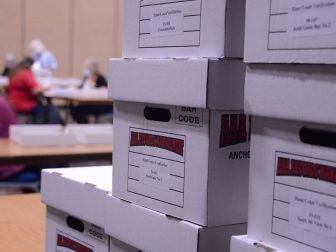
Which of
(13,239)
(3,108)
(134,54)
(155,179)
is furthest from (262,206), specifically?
(3,108)

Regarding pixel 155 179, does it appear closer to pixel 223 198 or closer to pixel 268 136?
pixel 223 198

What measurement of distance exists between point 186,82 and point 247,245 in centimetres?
27

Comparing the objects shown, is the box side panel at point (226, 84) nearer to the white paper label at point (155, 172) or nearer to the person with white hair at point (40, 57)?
the white paper label at point (155, 172)

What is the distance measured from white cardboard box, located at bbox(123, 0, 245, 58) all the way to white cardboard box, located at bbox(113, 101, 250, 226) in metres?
0.10

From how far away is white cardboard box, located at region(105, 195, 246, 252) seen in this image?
80 centimetres

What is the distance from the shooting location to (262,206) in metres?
0.75

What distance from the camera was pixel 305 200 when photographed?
0.68m

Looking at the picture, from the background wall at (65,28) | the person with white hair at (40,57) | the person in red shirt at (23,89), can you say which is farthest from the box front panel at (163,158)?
the background wall at (65,28)

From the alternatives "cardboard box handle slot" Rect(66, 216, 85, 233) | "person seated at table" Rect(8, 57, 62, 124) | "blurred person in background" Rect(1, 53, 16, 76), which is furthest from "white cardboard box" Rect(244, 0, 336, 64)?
"blurred person in background" Rect(1, 53, 16, 76)

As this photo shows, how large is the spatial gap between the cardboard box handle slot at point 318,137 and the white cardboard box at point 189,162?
0.49 feet

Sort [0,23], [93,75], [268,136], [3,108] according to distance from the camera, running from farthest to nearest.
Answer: [0,23]
[93,75]
[3,108]
[268,136]

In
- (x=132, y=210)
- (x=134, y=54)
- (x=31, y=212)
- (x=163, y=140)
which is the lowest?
(x=31, y=212)

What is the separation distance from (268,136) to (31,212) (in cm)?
101

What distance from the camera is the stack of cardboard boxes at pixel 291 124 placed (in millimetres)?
646
